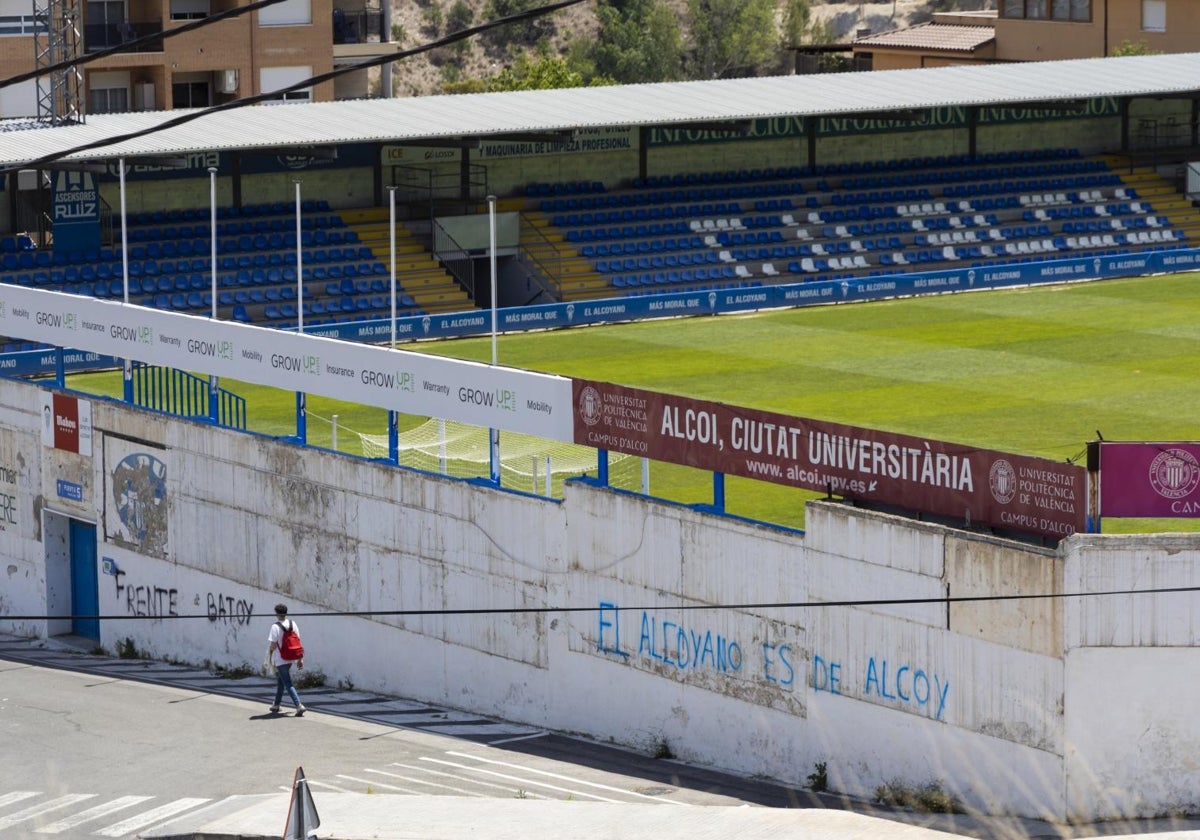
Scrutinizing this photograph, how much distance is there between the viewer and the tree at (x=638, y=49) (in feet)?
389

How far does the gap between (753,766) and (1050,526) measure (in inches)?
201

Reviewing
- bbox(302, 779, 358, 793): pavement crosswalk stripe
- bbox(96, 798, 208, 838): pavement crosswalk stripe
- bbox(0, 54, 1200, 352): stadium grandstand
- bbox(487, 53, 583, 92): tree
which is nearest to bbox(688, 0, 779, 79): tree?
bbox(487, 53, 583, 92): tree

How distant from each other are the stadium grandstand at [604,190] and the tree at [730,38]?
2414 inches

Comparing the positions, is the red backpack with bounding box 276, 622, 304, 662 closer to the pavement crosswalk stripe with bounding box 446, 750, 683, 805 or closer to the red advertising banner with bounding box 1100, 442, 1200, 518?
the pavement crosswalk stripe with bounding box 446, 750, 683, 805

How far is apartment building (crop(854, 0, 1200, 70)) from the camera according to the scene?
285 feet

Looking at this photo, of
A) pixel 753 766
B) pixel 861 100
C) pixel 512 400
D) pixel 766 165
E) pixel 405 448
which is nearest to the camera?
pixel 753 766

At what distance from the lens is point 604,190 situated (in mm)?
54500

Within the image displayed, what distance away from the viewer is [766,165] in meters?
57.2

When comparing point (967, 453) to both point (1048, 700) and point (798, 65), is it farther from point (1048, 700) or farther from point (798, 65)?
point (798, 65)

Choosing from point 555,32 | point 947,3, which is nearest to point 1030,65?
point 555,32

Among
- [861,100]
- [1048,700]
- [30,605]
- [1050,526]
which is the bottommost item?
[30,605]

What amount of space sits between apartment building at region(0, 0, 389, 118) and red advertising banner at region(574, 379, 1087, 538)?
4708cm

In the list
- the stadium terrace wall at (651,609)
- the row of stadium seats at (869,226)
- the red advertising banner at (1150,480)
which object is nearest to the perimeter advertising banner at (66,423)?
the stadium terrace wall at (651,609)

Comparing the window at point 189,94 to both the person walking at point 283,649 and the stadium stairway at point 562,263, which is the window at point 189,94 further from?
the person walking at point 283,649
